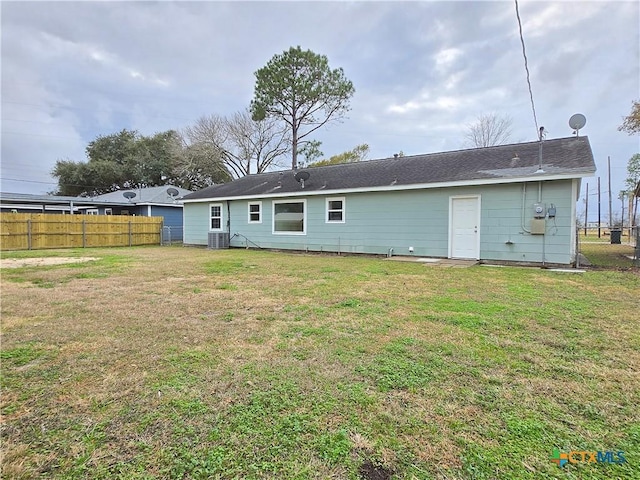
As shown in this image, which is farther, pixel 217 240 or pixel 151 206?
pixel 151 206

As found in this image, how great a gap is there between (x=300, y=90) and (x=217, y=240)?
1140 cm

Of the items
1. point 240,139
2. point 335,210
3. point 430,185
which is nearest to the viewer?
point 430,185

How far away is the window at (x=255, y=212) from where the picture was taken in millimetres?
13461

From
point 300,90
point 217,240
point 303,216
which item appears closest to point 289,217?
point 303,216

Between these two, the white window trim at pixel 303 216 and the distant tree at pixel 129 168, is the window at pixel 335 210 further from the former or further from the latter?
the distant tree at pixel 129 168

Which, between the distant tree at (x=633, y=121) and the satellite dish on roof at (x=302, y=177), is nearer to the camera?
the satellite dish on roof at (x=302, y=177)

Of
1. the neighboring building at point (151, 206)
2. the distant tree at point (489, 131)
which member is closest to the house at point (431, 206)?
the neighboring building at point (151, 206)

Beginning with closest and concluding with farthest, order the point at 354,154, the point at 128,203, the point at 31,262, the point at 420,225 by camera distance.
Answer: the point at 31,262 → the point at 420,225 → the point at 128,203 → the point at 354,154

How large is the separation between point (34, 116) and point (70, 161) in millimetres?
6663

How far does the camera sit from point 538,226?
8.11 m

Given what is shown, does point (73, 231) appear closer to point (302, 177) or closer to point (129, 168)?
point (302, 177)

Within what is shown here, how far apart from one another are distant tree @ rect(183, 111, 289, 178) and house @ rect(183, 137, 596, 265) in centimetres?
1221

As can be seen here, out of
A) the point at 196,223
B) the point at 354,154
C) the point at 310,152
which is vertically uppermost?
the point at 354,154

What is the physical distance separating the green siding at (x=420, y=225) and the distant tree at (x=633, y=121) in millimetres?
12698
